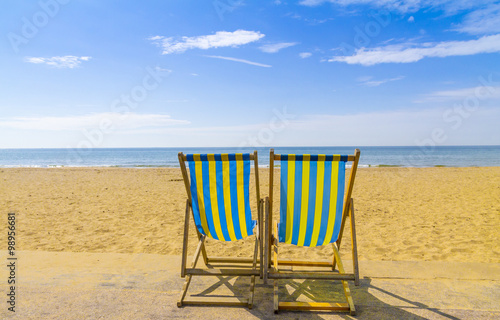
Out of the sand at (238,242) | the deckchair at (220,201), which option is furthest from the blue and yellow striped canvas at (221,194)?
the sand at (238,242)

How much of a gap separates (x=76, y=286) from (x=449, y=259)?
3863mm

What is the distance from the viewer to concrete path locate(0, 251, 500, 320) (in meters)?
2.25

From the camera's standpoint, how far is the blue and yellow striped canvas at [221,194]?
2.60 m

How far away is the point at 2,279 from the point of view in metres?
2.78

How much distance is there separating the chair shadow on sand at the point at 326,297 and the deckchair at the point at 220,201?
15 cm

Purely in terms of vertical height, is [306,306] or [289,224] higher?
[289,224]

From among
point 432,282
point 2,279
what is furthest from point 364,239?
point 2,279

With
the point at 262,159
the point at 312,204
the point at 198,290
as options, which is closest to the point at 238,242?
the point at 198,290

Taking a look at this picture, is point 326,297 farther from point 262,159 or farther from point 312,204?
point 262,159

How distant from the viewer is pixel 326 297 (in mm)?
2553

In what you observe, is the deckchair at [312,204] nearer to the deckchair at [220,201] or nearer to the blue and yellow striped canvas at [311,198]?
the blue and yellow striped canvas at [311,198]

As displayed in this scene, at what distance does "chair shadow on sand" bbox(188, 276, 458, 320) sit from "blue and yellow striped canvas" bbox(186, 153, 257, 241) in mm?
437

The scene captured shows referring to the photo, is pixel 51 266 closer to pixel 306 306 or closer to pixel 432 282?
pixel 306 306

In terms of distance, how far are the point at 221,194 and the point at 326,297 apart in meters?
1.18
